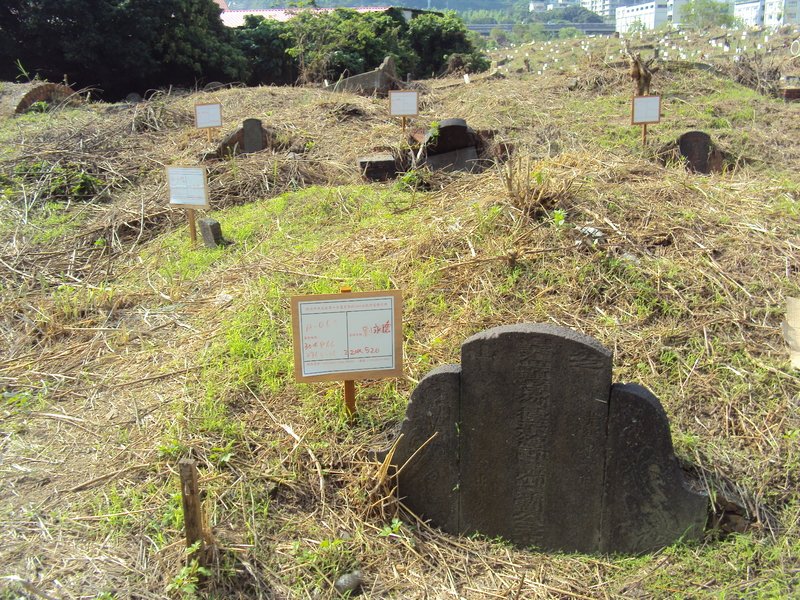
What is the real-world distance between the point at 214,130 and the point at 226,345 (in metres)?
6.82

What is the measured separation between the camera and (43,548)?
2.85 m

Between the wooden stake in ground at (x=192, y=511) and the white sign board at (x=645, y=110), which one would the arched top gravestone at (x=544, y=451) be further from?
the white sign board at (x=645, y=110)

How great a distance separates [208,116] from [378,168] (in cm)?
271

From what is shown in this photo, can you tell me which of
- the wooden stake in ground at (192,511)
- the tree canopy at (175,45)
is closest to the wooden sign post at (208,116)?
the tree canopy at (175,45)

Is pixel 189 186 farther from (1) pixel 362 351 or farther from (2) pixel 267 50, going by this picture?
(2) pixel 267 50

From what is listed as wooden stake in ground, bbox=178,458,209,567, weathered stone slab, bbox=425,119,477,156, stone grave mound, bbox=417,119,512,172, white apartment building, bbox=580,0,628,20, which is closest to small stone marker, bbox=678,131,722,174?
stone grave mound, bbox=417,119,512,172

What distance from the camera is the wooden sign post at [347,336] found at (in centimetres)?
324

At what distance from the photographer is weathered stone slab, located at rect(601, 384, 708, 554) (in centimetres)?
295

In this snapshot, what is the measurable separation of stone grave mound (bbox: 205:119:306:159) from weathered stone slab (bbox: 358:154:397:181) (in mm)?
1482

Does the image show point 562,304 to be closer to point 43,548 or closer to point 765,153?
point 43,548

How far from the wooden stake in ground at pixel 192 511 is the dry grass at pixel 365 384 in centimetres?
12

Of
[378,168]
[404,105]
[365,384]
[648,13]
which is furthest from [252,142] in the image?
[648,13]

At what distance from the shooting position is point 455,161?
8.34 m

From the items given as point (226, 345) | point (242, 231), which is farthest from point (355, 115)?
point (226, 345)
